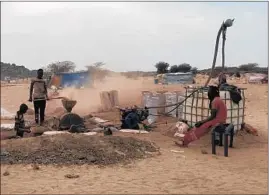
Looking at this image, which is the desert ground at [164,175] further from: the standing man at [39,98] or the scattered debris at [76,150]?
the standing man at [39,98]

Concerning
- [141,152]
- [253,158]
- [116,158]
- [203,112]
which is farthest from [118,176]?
[203,112]

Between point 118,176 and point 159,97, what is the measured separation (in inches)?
302

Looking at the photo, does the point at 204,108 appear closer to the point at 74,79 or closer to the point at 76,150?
the point at 76,150

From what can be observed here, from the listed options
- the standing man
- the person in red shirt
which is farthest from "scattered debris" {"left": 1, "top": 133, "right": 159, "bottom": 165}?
the standing man

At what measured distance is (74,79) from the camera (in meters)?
28.2

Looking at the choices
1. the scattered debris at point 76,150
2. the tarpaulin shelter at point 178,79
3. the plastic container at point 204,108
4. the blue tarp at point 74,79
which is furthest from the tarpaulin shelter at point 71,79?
the scattered debris at point 76,150

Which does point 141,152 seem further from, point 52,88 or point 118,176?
point 52,88

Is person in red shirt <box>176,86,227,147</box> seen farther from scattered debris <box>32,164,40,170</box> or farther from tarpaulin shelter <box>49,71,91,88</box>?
tarpaulin shelter <box>49,71,91,88</box>

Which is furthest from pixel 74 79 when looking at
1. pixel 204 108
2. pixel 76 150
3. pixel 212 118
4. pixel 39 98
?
pixel 76 150

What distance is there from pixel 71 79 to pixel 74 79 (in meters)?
0.54

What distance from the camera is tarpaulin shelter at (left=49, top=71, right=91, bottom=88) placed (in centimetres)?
2650

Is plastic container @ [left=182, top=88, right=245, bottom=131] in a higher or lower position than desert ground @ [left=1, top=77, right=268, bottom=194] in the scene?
higher

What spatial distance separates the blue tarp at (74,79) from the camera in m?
26.7

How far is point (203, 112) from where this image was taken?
10.1 metres
